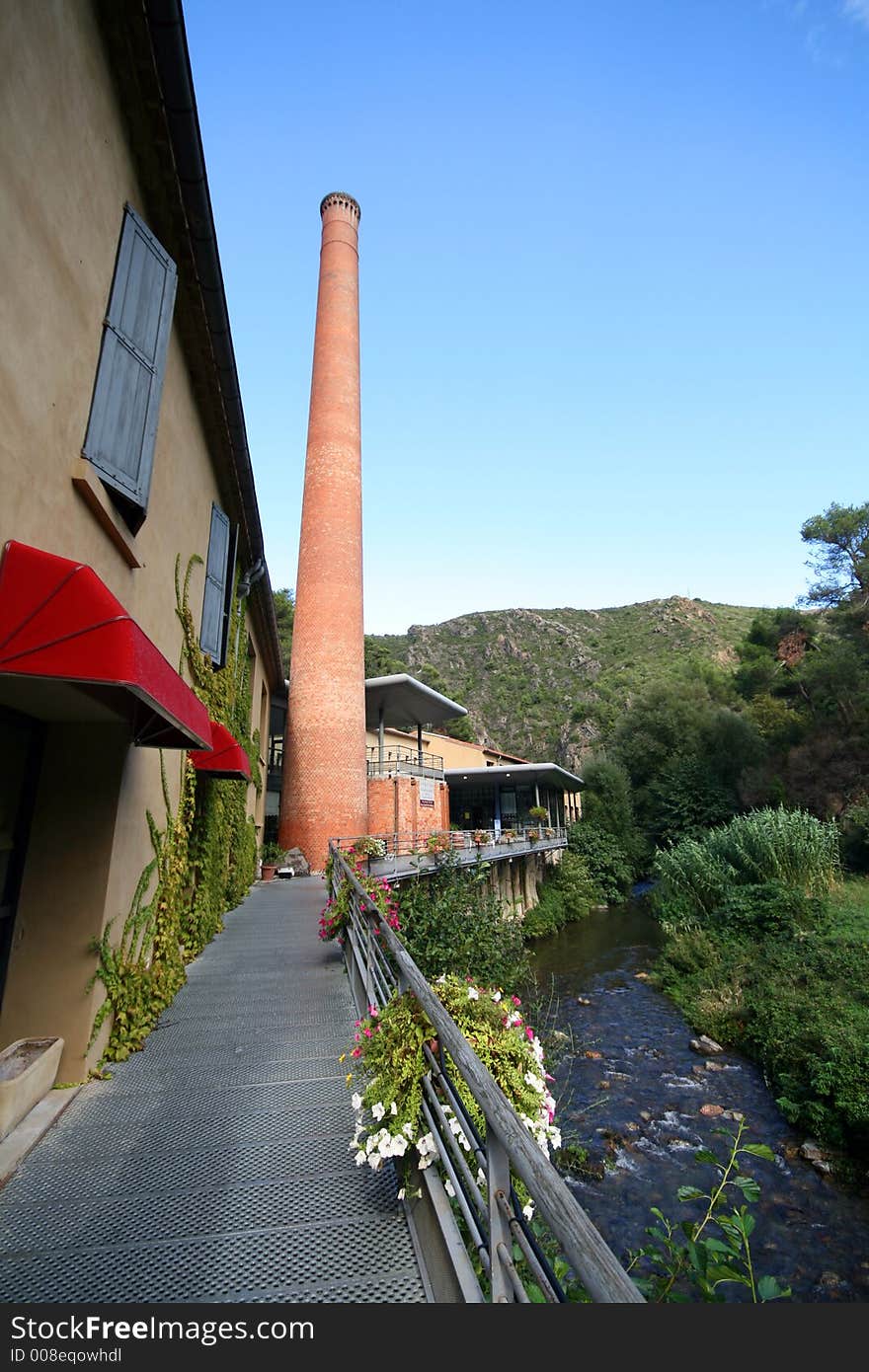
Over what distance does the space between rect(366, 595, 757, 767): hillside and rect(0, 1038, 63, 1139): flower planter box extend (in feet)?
202

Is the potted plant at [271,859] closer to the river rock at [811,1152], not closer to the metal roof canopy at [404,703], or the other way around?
the metal roof canopy at [404,703]

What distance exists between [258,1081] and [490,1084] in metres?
2.75

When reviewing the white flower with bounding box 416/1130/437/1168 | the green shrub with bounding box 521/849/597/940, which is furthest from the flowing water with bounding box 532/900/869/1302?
the green shrub with bounding box 521/849/597/940

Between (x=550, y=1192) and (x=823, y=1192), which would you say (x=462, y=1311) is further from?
(x=823, y=1192)

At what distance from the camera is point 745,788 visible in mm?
30359

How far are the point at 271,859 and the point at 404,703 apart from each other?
30.5ft

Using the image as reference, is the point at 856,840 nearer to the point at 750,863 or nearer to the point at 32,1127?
the point at 750,863

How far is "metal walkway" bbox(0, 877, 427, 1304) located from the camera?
218cm

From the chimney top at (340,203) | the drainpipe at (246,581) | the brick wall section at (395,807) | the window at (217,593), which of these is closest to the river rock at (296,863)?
the brick wall section at (395,807)

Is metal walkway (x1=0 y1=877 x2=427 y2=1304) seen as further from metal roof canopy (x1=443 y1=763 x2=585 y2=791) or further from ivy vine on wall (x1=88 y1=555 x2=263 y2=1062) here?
metal roof canopy (x1=443 y1=763 x2=585 y2=791)

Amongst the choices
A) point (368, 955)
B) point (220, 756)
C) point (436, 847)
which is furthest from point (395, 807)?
point (368, 955)

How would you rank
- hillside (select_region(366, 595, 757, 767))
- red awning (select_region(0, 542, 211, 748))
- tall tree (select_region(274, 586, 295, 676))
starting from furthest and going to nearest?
hillside (select_region(366, 595, 757, 767))
tall tree (select_region(274, 586, 295, 676))
red awning (select_region(0, 542, 211, 748))

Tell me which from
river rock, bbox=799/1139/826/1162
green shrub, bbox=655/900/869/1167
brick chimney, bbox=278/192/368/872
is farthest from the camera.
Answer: brick chimney, bbox=278/192/368/872

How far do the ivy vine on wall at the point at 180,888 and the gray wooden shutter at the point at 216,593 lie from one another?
24cm
